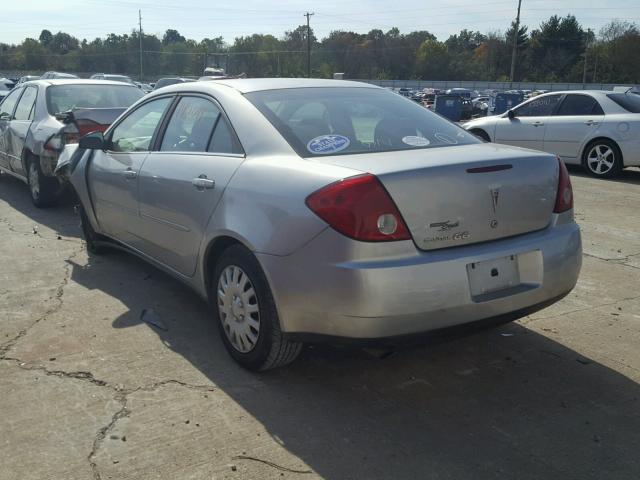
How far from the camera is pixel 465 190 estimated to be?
303 cm

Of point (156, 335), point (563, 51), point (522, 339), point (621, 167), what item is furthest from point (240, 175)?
point (563, 51)

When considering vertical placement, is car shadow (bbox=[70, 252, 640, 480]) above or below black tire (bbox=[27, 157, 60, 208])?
below

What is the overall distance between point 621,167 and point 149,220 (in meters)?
8.66

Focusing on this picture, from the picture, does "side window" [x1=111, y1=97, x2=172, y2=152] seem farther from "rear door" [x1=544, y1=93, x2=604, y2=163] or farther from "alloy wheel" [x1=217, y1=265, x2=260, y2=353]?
"rear door" [x1=544, y1=93, x2=604, y2=163]

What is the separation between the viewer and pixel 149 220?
434cm

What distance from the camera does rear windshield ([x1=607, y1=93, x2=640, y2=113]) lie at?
10.5 meters

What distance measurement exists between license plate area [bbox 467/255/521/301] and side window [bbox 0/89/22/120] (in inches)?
320

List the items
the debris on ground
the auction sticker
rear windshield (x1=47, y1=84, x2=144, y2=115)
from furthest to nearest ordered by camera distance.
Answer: rear windshield (x1=47, y1=84, x2=144, y2=115) < the debris on ground < the auction sticker

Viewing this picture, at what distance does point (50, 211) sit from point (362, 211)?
6263 millimetres

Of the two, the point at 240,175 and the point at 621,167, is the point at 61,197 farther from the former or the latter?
the point at 621,167

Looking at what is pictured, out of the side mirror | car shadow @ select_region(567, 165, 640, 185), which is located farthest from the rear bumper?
car shadow @ select_region(567, 165, 640, 185)

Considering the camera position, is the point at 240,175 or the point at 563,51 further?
the point at 563,51

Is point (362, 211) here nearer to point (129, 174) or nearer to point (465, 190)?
point (465, 190)

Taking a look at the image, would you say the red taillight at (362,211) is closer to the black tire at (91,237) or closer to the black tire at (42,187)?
the black tire at (91,237)
